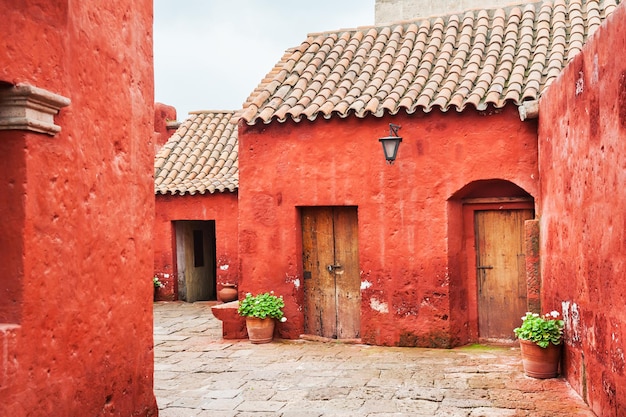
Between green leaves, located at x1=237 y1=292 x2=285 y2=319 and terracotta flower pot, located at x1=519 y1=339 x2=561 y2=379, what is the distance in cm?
380

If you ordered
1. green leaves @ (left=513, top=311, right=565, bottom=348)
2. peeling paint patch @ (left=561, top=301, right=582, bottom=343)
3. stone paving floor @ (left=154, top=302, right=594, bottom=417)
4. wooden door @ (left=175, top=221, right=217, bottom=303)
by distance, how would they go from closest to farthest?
stone paving floor @ (left=154, top=302, right=594, bottom=417), peeling paint patch @ (left=561, top=301, right=582, bottom=343), green leaves @ (left=513, top=311, right=565, bottom=348), wooden door @ (left=175, top=221, right=217, bottom=303)

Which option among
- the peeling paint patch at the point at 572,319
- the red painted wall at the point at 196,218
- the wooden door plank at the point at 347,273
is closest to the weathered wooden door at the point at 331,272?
the wooden door plank at the point at 347,273

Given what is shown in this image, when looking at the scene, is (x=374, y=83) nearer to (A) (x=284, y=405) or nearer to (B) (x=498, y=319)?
(B) (x=498, y=319)

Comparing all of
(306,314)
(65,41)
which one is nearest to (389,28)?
(306,314)

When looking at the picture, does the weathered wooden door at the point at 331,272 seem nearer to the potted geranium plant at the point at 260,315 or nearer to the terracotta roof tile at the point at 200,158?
the potted geranium plant at the point at 260,315

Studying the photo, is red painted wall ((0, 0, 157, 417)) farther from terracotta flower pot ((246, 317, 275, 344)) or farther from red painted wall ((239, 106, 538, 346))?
red painted wall ((239, 106, 538, 346))

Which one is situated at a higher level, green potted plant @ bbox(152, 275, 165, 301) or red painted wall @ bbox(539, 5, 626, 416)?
red painted wall @ bbox(539, 5, 626, 416)

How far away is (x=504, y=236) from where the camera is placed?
9375mm

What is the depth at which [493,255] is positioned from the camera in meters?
9.45

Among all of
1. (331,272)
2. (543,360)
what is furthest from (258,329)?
(543,360)

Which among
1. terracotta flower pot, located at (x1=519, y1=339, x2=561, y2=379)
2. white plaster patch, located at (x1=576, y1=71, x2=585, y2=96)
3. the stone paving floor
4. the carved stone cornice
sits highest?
white plaster patch, located at (x1=576, y1=71, x2=585, y2=96)

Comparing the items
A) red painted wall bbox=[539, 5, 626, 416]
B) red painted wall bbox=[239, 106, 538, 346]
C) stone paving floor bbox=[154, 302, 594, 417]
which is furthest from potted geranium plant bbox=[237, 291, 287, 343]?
→ red painted wall bbox=[539, 5, 626, 416]

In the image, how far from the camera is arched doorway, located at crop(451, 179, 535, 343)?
925 cm

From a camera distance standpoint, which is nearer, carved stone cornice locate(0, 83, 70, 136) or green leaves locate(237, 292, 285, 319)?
carved stone cornice locate(0, 83, 70, 136)
